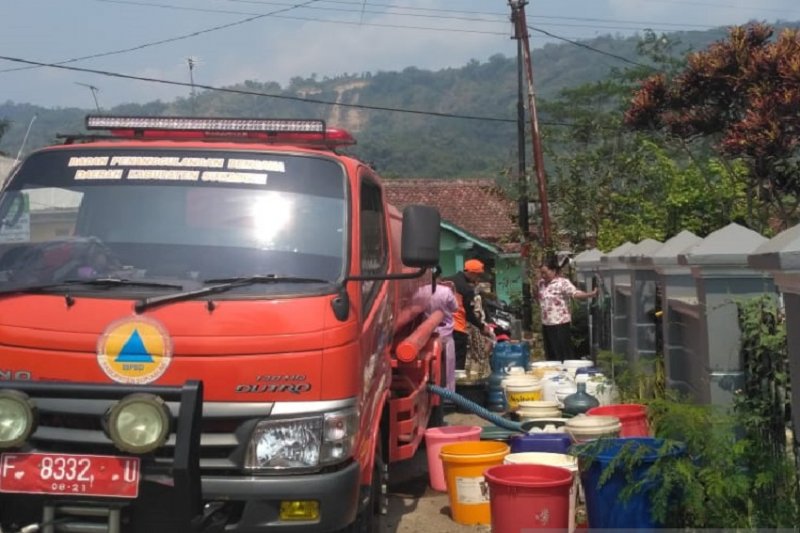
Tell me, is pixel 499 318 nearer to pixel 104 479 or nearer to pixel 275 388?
pixel 275 388

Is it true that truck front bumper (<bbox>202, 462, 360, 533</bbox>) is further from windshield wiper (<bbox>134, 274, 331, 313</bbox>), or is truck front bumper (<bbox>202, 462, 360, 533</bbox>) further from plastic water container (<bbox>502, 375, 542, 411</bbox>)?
plastic water container (<bbox>502, 375, 542, 411</bbox>)

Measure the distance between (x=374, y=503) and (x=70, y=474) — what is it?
194 centimetres

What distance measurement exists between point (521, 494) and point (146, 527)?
2.16m

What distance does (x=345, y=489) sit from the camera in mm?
4348

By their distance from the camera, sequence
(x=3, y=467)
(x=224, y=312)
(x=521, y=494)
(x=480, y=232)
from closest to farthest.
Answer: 1. (x=3, y=467)
2. (x=224, y=312)
3. (x=521, y=494)
4. (x=480, y=232)

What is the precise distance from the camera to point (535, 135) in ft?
73.8

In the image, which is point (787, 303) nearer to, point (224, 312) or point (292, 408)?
point (292, 408)

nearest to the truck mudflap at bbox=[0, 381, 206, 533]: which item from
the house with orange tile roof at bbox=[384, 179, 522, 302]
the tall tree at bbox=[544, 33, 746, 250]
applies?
the tall tree at bbox=[544, 33, 746, 250]

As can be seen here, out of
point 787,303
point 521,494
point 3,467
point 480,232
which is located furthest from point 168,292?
point 480,232

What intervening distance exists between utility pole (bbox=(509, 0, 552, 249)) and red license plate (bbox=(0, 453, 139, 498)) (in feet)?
59.2

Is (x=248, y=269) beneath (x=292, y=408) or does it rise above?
above

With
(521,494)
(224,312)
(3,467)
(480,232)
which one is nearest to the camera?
(3,467)

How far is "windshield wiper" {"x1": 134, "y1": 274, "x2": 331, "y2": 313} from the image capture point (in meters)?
4.41

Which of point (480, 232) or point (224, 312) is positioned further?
point (480, 232)
